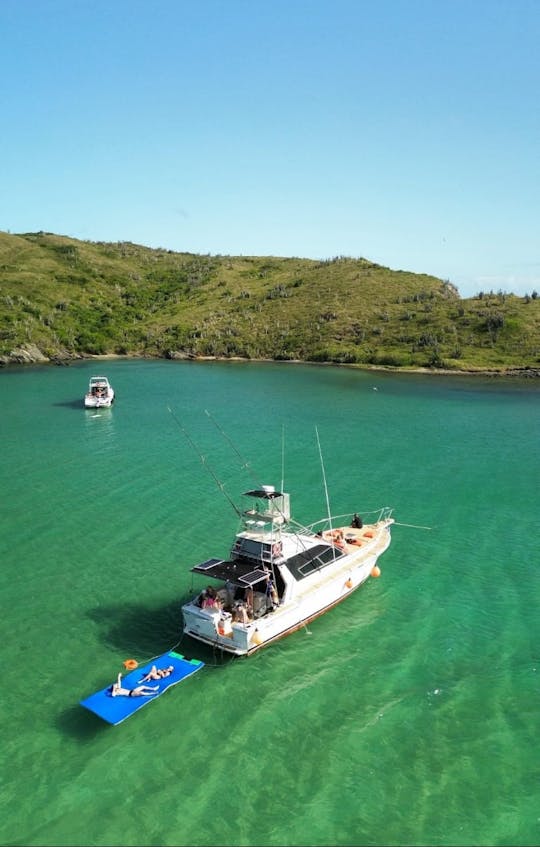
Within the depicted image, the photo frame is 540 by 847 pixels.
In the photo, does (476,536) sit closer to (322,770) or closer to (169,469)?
(322,770)

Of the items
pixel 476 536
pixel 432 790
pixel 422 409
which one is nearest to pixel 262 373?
pixel 422 409

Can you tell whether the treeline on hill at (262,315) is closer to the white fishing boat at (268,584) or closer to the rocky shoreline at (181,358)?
the rocky shoreline at (181,358)

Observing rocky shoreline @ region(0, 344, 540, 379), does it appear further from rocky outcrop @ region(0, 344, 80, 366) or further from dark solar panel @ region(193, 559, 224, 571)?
dark solar panel @ region(193, 559, 224, 571)

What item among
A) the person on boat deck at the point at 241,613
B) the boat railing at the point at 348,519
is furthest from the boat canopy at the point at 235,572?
the boat railing at the point at 348,519

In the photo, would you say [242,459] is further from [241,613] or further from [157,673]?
[157,673]

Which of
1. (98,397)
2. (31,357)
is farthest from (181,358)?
(98,397)

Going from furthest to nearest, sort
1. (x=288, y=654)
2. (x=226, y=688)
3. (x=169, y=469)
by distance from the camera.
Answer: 1. (x=169, y=469)
2. (x=288, y=654)
3. (x=226, y=688)
